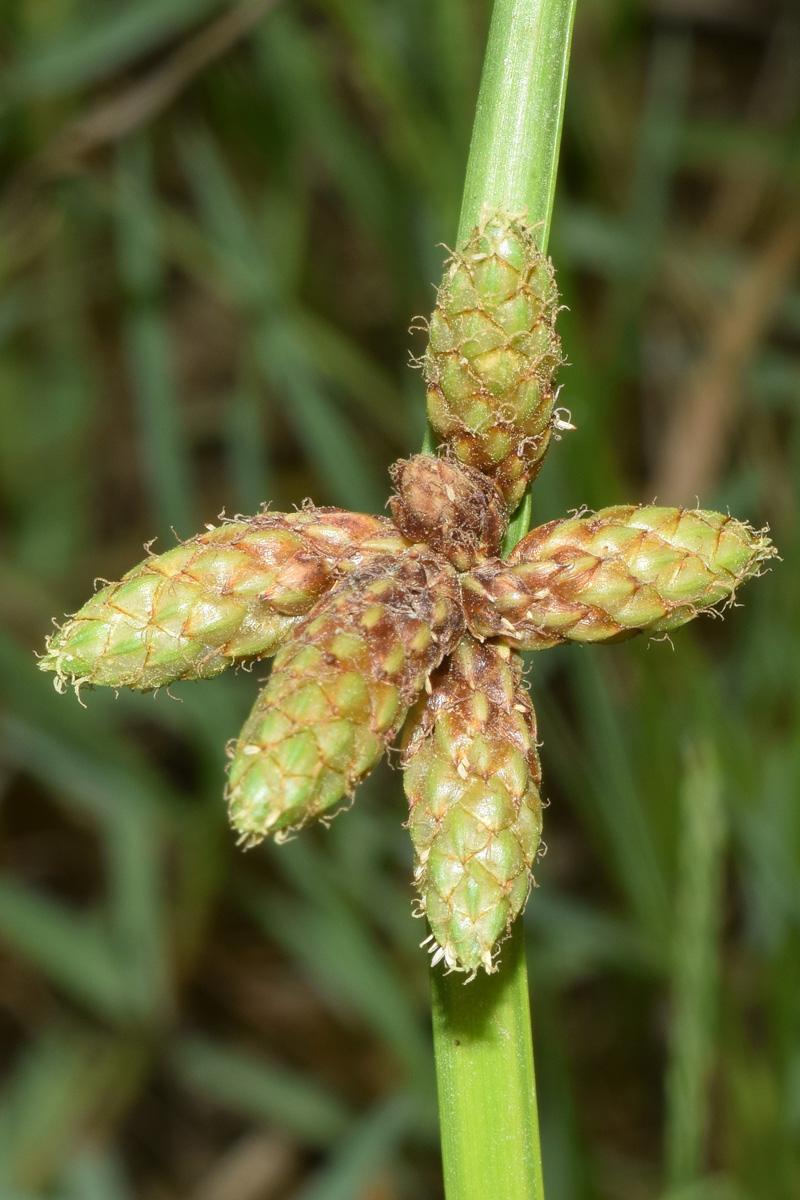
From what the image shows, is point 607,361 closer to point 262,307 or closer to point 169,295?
point 262,307

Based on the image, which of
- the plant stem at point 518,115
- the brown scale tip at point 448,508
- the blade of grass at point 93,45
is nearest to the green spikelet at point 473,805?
the brown scale tip at point 448,508

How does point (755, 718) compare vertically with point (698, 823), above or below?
above

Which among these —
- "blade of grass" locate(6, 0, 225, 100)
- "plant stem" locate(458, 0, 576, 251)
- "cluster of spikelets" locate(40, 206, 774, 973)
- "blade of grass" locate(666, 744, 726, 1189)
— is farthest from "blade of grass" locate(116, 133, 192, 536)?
"plant stem" locate(458, 0, 576, 251)

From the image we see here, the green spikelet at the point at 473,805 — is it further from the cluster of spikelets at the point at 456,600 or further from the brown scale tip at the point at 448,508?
the brown scale tip at the point at 448,508

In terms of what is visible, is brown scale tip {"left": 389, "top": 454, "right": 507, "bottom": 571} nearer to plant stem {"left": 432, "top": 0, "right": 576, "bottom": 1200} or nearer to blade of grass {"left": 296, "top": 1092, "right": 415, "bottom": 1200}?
plant stem {"left": 432, "top": 0, "right": 576, "bottom": 1200}

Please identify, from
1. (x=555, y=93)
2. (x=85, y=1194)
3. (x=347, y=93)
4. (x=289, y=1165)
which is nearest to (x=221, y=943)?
(x=289, y=1165)

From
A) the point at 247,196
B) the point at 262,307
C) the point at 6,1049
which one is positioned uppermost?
the point at 247,196
